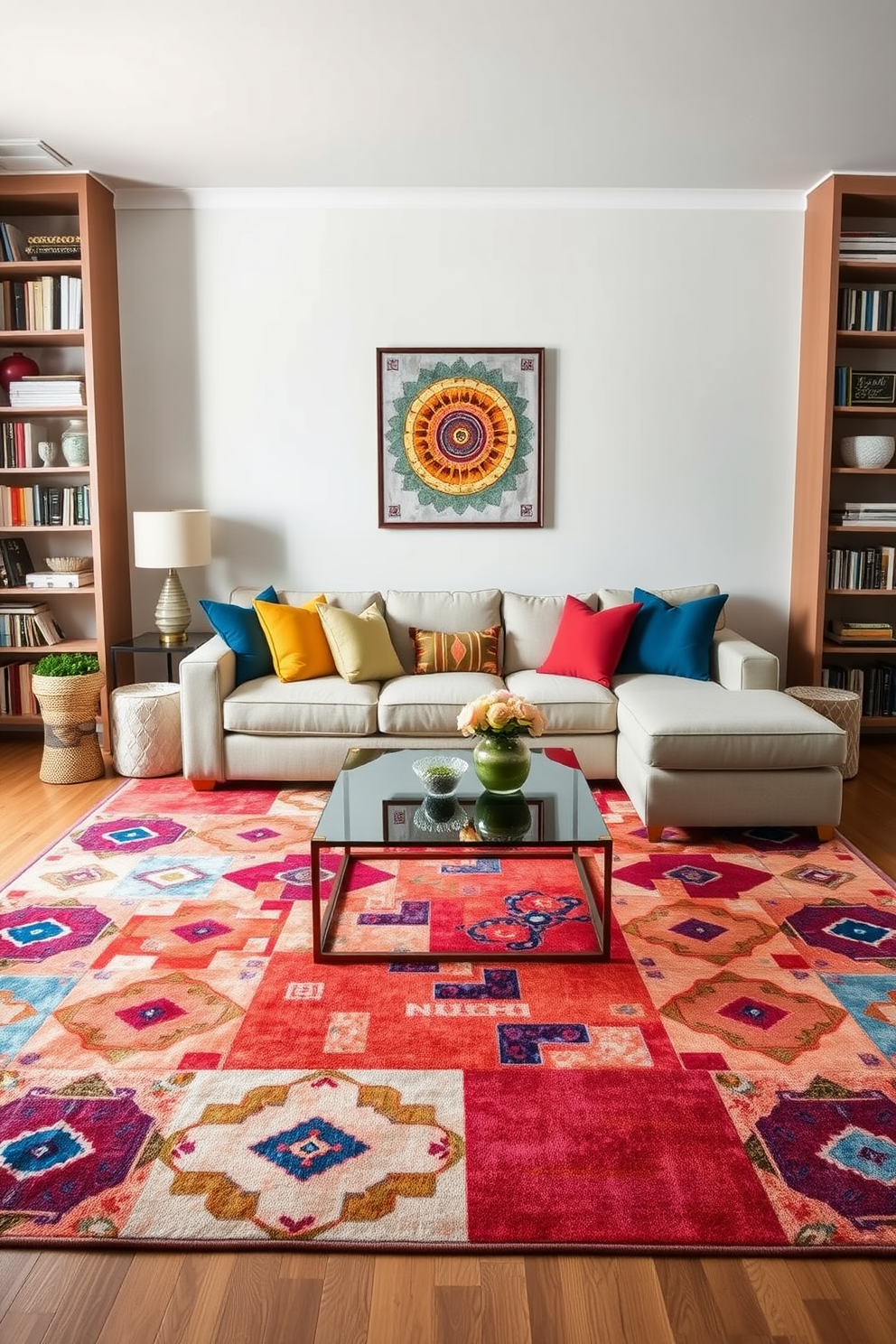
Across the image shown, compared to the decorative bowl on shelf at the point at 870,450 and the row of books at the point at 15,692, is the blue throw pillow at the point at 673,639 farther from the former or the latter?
the row of books at the point at 15,692

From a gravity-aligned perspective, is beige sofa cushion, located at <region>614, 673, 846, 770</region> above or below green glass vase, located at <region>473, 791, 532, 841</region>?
above

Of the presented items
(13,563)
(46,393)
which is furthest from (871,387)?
(13,563)

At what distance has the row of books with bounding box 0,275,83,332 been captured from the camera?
16.7 feet

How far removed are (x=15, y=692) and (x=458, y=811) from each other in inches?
123

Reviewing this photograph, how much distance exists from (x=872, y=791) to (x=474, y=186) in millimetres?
3381

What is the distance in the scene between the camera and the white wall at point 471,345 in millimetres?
5320

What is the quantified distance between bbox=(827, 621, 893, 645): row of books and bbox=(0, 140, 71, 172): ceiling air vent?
4236 millimetres

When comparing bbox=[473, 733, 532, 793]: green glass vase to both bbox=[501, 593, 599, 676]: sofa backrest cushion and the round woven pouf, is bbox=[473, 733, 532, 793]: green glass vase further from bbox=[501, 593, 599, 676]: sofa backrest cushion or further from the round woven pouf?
the round woven pouf

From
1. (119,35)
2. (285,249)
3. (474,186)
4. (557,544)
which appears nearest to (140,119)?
(119,35)

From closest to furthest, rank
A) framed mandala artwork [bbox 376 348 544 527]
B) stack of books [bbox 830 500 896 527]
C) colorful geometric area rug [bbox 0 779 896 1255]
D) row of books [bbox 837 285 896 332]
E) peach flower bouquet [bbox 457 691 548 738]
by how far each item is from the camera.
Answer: colorful geometric area rug [bbox 0 779 896 1255], peach flower bouquet [bbox 457 691 548 738], row of books [bbox 837 285 896 332], stack of books [bbox 830 500 896 527], framed mandala artwork [bbox 376 348 544 527]

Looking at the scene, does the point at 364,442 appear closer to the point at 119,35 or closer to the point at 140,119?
the point at 140,119

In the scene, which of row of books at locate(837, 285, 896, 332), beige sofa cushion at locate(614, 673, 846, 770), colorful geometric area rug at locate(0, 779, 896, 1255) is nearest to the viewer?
colorful geometric area rug at locate(0, 779, 896, 1255)

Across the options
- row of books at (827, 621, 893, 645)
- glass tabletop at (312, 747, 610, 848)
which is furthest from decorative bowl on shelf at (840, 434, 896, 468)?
glass tabletop at (312, 747, 610, 848)

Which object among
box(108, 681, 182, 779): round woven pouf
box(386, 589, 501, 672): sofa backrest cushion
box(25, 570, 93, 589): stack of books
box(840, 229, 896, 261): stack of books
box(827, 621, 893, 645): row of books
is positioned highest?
box(840, 229, 896, 261): stack of books
